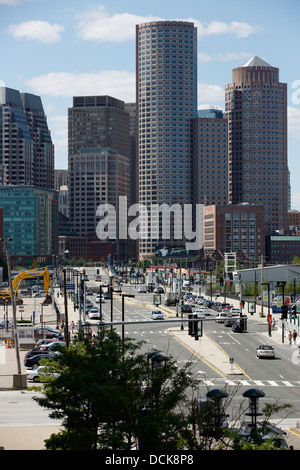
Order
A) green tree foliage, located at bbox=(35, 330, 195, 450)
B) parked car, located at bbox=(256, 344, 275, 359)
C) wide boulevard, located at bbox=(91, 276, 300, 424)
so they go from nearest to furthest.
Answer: green tree foliage, located at bbox=(35, 330, 195, 450)
wide boulevard, located at bbox=(91, 276, 300, 424)
parked car, located at bbox=(256, 344, 275, 359)

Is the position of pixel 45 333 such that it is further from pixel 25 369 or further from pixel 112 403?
pixel 112 403

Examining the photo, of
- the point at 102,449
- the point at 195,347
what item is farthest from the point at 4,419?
the point at 195,347

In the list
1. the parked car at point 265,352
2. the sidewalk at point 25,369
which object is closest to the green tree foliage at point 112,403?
the sidewalk at point 25,369

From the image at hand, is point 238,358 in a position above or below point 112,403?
→ below

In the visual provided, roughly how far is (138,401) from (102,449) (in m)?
3.02

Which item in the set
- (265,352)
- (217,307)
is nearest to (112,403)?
(265,352)

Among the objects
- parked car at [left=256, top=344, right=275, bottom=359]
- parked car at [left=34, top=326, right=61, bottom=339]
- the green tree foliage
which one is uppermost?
the green tree foliage

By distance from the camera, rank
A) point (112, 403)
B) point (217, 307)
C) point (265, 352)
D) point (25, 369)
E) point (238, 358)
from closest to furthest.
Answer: point (112, 403)
point (25, 369)
point (238, 358)
point (265, 352)
point (217, 307)

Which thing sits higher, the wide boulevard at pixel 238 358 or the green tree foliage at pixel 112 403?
the green tree foliage at pixel 112 403

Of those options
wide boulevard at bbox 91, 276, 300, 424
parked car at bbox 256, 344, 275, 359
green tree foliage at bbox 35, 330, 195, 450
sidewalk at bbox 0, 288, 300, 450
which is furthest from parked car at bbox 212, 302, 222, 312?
green tree foliage at bbox 35, 330, 195, 450

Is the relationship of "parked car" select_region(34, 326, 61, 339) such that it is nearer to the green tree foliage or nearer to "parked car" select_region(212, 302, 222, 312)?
"parked car" select_region(212, 302, 222, 312)

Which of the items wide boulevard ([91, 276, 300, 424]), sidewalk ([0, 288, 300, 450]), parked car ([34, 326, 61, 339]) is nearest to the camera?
sidewalk ([0, 288, 300, 450])

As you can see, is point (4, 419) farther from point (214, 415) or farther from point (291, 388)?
point (291, 388)

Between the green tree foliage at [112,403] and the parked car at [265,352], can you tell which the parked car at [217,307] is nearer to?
the parked car at [265,352]
